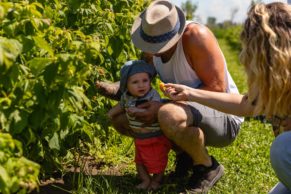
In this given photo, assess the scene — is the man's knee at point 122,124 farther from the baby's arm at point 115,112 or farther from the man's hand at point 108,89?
the man's hand at point 108,89

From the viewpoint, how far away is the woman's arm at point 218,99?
3.23 m

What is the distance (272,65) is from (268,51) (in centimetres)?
6

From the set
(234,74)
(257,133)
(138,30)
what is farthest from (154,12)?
(234,74)

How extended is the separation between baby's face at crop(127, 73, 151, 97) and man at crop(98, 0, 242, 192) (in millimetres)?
87

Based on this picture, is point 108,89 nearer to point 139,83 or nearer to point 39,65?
point 139,83

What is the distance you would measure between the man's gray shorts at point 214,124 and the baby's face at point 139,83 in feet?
0.92

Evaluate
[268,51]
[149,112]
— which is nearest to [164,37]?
[149,112]

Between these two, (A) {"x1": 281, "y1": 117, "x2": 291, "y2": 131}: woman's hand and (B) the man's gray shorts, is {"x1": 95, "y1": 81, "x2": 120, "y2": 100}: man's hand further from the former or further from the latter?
(A) {"x1": 281, "y1": 117, "x2": 291, "y2": 131}: woman's hand

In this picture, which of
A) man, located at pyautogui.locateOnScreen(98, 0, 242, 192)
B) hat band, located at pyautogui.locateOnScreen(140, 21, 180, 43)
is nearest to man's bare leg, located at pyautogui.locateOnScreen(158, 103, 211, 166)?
man, located at pyautogui.locateOnScreen(98, 0, 242, 192)

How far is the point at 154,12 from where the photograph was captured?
3.86 metres

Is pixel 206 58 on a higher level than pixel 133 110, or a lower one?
higher

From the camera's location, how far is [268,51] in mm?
2764

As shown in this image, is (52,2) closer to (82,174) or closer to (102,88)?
(102,88)

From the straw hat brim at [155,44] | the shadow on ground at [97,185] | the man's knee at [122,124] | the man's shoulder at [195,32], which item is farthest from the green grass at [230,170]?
the man's shoulder at [195,32]
